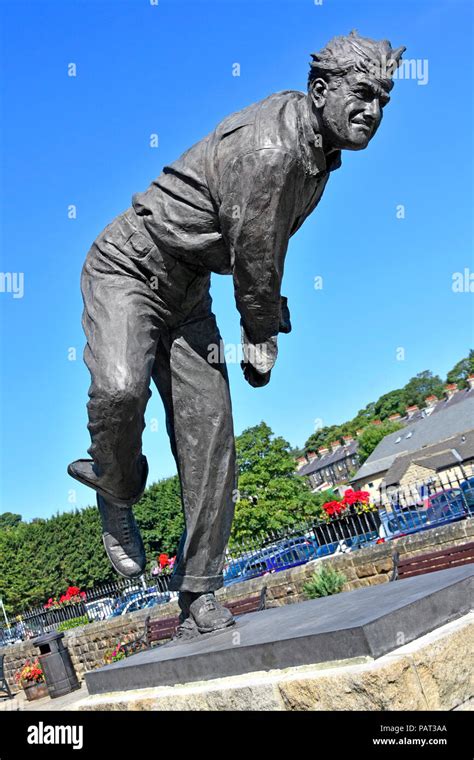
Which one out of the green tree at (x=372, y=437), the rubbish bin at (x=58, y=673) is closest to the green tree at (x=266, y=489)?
the rubbish bin at (x=58, y=673)

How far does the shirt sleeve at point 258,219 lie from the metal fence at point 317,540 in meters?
8.62

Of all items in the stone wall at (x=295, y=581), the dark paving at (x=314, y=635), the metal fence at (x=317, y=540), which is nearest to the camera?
the dark paving at (x=314, y=635)

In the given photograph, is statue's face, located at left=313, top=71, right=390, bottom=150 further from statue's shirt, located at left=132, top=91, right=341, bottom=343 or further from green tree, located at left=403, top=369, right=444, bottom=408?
green tree, located at left=403, top=369, right=444, bottom=408

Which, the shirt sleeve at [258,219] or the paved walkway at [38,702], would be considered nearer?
the shirt sleeve at [258,219]

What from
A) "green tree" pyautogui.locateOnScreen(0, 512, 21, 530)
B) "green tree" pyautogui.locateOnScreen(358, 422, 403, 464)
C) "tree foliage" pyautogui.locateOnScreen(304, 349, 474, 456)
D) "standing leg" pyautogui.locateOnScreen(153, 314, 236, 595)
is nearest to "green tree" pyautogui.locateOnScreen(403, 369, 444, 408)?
"tree foliage" pyautogui.locateOnScreen(304, 349, 474, 456)

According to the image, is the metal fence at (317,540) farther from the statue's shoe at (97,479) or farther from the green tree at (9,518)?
the green tree at (9,518)

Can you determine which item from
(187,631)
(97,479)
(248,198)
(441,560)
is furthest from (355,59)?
(441,560)

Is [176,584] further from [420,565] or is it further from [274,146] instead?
[420,565]

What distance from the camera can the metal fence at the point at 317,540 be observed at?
42.0ft

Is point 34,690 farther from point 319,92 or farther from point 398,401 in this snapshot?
point 398,401

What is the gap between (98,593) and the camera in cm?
1886

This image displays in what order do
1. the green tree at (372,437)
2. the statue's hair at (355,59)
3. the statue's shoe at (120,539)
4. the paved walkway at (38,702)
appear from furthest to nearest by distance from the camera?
the green tree at (372,437)
the paved walkway at (38,702)
the statue's shoe at (120,539)
the statue's hair at (355,59)

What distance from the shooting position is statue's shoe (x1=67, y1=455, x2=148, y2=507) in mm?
3965
